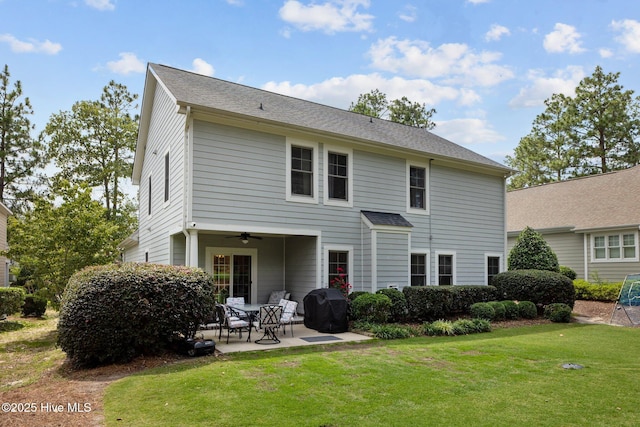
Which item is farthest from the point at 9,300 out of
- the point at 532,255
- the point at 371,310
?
the point at 532,255

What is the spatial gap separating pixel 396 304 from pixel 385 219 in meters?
2.62

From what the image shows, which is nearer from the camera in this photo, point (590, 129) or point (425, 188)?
point (425, 188)

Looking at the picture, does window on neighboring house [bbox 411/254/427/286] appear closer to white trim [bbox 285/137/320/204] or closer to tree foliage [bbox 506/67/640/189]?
white trim [bbox 285/137/320/204]

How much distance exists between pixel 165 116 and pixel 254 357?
26.6 ft

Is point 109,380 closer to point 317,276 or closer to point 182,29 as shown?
point 317,276

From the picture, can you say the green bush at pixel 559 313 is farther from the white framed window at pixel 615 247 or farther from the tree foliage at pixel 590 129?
the tree foliage at pixel 590 129

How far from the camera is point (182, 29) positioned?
13039 millimetres

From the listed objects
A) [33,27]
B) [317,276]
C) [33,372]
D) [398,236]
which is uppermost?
[33,27]

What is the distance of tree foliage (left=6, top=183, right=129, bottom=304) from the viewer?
39.7 ft

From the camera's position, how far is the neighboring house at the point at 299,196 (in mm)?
10461

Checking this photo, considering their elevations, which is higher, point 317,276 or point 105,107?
point 105,107

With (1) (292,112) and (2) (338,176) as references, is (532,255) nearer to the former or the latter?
(2) (338,176)

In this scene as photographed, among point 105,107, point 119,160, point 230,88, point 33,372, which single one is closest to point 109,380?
point 33,372

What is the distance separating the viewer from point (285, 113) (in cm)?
1240
